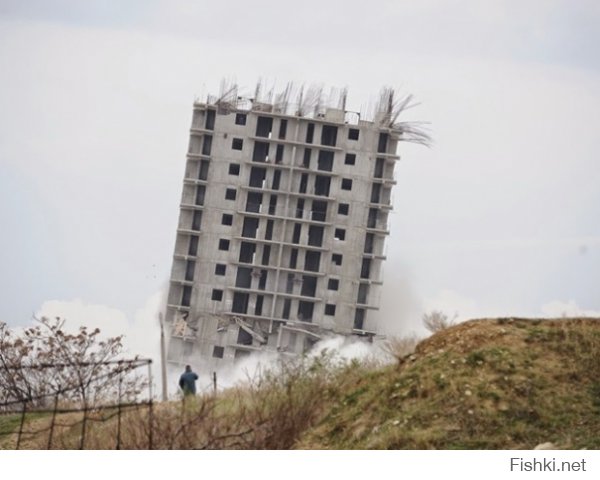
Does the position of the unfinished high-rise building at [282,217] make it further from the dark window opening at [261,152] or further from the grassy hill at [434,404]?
the grassy hill at [434,404]

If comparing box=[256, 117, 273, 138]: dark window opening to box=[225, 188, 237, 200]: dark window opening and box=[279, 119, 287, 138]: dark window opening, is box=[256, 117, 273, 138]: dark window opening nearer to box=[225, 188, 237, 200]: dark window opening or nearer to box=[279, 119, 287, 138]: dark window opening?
box=[279, 119, 287, 138]: dark window opening

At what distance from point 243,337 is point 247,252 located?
1752mm

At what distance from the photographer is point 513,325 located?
10414 millimetres

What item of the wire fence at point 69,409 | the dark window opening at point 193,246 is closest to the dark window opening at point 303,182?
the dark window opening at point 193,246

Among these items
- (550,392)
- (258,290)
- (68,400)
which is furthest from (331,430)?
(258,290)

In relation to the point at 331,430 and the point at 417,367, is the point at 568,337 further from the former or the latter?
the point at 331,430

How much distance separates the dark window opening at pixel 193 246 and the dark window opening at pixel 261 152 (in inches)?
60.0

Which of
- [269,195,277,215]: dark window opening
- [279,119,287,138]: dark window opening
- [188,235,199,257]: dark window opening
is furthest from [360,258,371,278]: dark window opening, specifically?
[188,235,199,257]: dark window opening

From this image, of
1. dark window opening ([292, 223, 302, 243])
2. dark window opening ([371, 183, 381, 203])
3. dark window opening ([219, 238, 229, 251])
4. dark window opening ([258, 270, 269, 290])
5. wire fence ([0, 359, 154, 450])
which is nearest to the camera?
wire fence ([0, 359, 154, 450])

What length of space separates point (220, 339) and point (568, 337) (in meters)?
11.4

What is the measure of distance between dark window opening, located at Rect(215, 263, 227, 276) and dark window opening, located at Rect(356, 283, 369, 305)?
216 cm

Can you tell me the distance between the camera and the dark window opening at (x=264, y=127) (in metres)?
19.9

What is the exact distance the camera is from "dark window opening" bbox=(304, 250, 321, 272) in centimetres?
1995

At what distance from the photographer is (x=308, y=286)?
65.9ft
